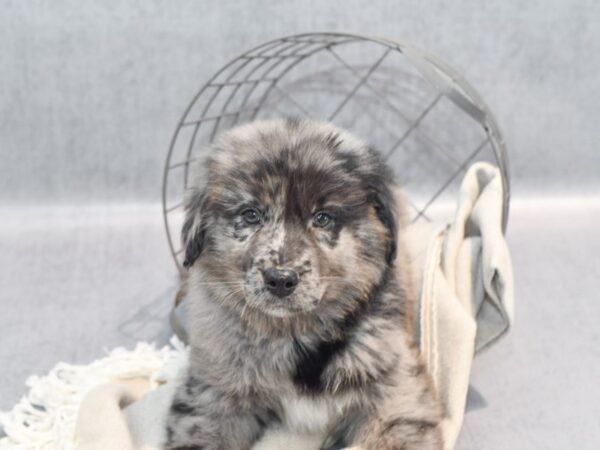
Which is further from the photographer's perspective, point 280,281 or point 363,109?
point 363,109

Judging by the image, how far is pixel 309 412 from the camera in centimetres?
213

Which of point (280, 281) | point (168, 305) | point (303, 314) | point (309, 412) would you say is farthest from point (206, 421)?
point (168, 305)

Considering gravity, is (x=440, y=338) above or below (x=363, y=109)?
below

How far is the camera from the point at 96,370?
267 cm

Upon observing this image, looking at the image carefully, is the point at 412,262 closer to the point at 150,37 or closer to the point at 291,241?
the point at 291,241

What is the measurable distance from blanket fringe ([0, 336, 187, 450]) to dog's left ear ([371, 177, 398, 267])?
2.80ft

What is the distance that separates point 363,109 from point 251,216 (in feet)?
5.37

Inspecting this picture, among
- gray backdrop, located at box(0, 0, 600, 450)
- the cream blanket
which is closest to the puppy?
the cream blanket

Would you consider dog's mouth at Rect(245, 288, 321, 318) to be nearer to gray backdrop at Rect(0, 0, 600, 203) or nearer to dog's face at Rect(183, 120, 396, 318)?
dog's face at Rect(183, 120, 396, 318)

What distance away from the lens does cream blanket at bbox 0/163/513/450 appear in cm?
226

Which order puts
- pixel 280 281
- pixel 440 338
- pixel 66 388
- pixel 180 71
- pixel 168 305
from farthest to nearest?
pixel 180 71
pixel 168 305
pixel 66 388
pixel 440 338
pixel 280 281

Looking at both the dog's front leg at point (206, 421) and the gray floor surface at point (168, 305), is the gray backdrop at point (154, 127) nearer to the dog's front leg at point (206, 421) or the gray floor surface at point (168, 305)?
the gray floor surface at point (168, 305)

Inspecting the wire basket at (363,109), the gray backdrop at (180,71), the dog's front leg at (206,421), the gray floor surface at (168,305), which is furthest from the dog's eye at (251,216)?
the gray backdrop at (180,71)

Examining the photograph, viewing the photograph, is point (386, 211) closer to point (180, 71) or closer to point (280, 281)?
point (280, 281)
